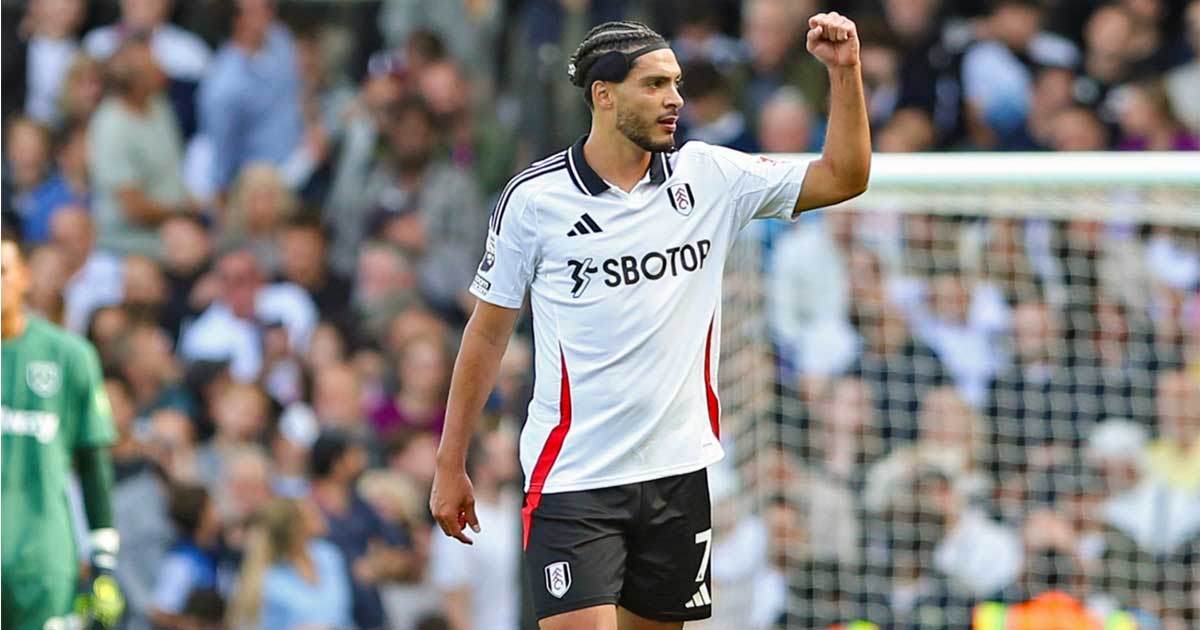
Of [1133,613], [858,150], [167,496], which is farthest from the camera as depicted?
[167,496]

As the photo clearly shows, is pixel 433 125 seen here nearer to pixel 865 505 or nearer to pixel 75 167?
pixel 75 167

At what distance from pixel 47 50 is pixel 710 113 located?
448 centimetres

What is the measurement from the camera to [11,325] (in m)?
7.43

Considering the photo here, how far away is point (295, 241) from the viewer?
38.9ft

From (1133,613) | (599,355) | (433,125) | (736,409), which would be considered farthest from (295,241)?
(599,355)

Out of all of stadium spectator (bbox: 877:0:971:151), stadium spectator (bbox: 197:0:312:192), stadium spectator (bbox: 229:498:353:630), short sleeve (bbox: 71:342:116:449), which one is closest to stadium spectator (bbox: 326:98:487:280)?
stadium spectator (bbox: 197:0:312:192)

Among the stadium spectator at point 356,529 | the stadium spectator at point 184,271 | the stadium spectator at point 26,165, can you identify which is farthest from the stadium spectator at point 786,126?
the stadium spectator at point 26,165

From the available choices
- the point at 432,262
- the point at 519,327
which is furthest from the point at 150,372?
the point at 519,327

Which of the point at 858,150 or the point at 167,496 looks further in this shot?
the point at 167,496

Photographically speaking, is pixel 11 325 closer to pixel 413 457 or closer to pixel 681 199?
pixel 681 199

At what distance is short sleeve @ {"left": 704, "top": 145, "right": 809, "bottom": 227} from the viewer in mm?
5672

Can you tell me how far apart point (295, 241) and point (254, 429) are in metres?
1.39

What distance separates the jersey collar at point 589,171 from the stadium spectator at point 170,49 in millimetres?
7393

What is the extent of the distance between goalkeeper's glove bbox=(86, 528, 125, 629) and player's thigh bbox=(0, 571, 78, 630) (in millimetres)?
128
